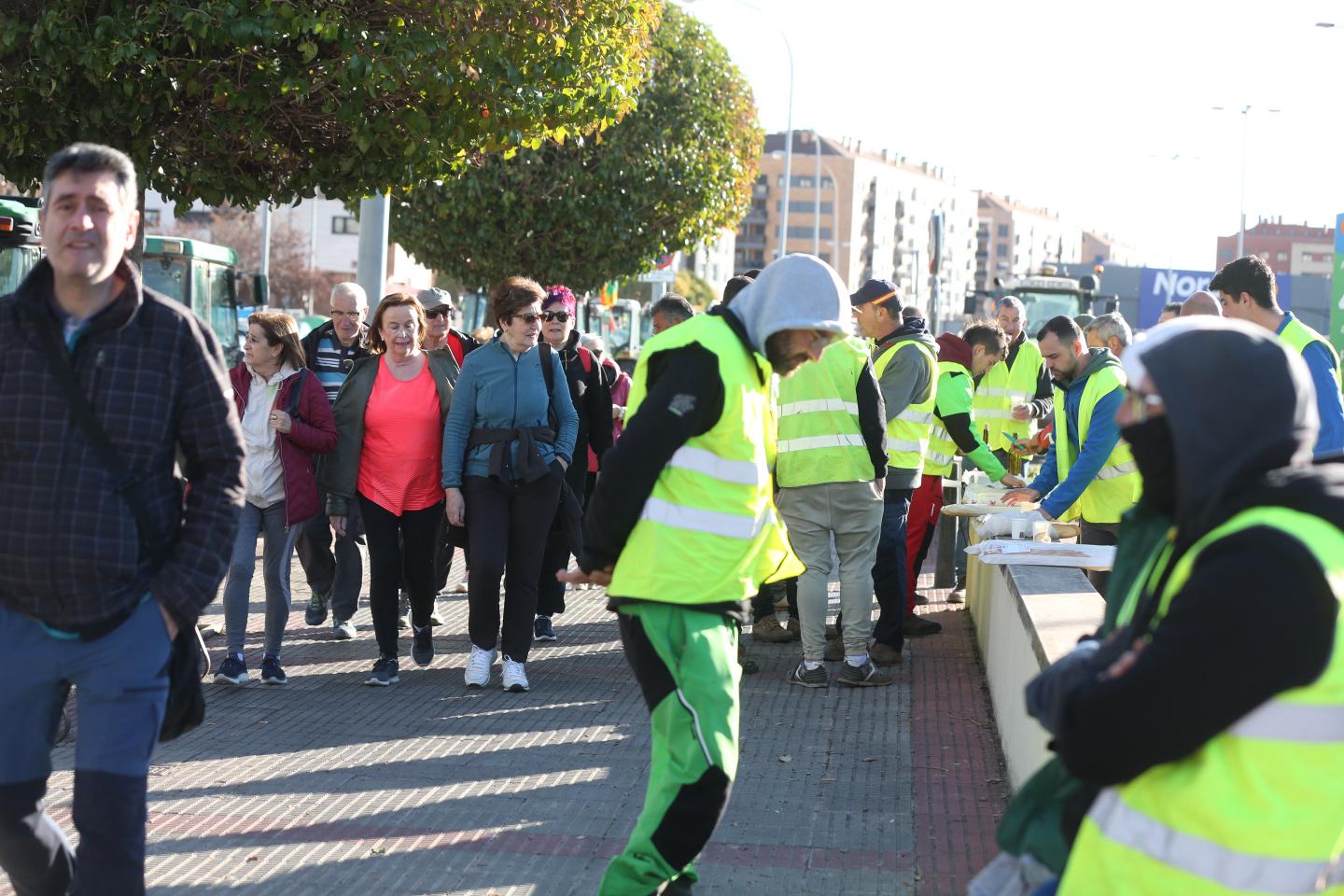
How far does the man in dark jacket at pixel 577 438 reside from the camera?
9023 millimetres

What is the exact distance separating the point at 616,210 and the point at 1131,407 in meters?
18.9

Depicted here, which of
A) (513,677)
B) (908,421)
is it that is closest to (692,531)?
(513,677)

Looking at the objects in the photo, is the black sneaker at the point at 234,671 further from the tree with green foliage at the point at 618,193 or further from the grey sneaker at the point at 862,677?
the tree with green foliage at the point at 618,193

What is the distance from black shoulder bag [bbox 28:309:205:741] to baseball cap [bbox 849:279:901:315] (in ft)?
18.5

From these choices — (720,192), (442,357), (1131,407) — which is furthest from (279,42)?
(720,192)

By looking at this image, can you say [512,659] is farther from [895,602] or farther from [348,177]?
[348,177]

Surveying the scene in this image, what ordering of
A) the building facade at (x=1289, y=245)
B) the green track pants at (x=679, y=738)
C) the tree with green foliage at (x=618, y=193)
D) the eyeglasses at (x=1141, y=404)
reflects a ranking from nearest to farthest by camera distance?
the eyeglasses at (x=1141, y=404), the green track pants at (x=679, y=738), the tree with green foliage at (x=618, y=193), the building facade at (x=1289, y=245)

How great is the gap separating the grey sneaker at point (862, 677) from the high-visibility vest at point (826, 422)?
41.6 inches

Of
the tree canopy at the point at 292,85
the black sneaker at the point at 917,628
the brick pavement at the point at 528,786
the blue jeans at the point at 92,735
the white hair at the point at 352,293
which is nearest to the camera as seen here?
the blue jeans at the point at 92,735

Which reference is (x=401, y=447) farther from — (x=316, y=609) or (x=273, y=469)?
(x=316, y=609)

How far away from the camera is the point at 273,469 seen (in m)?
7.98

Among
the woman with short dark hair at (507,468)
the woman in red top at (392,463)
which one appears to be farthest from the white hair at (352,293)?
the woman with short dark hair at (507,468)

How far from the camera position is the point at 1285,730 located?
213 cm

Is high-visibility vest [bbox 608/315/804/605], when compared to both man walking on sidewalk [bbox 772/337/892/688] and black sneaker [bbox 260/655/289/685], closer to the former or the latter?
man walking on sidewalk [bbox 772/337/892/688]
